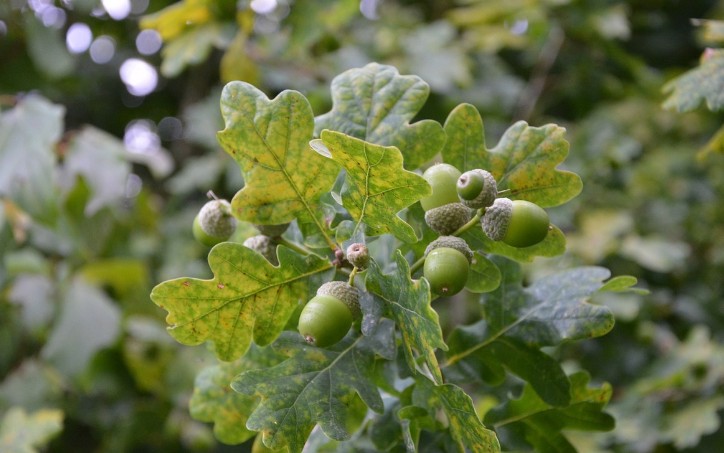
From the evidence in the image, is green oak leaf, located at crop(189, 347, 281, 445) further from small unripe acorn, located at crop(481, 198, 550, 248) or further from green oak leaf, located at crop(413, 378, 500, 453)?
small unripe acorn, located at crop(481, 198, 550, 248)

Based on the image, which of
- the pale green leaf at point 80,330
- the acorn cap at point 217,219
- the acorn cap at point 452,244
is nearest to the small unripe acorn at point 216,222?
the acorn cap at point 217,219

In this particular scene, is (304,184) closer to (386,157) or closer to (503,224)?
(386,157)

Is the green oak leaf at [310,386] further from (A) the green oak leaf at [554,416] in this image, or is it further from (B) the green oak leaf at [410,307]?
(A) the green oak leaf at [554,416]

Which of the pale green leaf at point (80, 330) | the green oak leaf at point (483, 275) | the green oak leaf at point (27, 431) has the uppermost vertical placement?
the green oak leaf at point (483, 275)

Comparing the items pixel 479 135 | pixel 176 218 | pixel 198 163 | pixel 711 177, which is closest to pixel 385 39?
pixel 198 163

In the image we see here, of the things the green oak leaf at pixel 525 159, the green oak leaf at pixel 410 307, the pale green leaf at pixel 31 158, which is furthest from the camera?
the pale green leaf at pixel 31 158

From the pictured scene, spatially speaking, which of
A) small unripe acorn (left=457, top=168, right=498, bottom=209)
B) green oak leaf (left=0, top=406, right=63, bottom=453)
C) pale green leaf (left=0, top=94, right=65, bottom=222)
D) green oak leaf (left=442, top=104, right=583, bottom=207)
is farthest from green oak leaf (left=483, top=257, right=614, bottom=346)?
pale green leaf (left=0, top=94, right=65, bottom=222)
